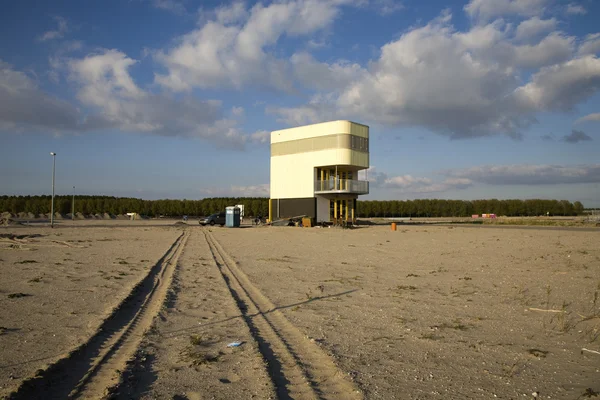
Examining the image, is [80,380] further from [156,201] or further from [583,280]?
[156,201]

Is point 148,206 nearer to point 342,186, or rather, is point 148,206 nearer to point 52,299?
point 342,186

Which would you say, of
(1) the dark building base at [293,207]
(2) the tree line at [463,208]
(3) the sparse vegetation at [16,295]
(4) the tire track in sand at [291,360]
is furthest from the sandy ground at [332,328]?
(2) the tree line at [463,208]

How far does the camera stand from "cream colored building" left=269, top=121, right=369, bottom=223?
41750 mm

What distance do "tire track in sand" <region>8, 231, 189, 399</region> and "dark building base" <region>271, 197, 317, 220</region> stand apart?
3453cm

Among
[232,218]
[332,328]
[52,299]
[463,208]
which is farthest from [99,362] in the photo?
[463,208]

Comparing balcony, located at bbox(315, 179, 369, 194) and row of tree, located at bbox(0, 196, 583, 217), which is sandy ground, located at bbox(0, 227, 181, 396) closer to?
balcony, located at bbox(315, 179, 369, 194)

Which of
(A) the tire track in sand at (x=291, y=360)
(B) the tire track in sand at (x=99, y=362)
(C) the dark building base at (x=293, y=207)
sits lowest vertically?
(A) the tire track in sand at (x=291, y=360)

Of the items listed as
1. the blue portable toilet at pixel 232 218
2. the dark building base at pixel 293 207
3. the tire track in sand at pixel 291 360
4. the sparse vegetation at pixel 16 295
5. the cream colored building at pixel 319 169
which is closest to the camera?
the tire track in sand at pixel 291 360

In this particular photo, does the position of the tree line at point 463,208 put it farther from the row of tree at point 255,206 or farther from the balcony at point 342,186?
the balcony at point 342,186

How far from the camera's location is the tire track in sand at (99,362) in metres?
4.56

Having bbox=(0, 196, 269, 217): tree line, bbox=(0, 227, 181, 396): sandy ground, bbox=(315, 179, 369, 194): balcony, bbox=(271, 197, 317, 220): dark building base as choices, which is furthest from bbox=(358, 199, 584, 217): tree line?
bbox=(0, 227, 181, 396): sandy ground

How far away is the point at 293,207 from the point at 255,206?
175 ft

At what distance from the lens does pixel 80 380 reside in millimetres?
4871

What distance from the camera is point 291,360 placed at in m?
5.63
